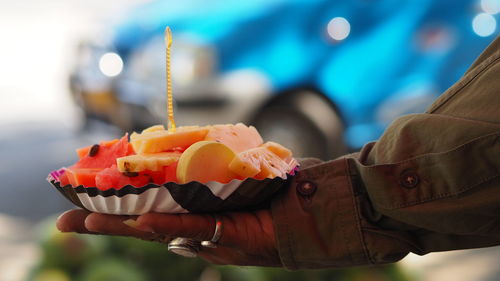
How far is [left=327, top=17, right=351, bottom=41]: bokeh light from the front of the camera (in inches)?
139

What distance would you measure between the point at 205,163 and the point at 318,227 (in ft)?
0.83

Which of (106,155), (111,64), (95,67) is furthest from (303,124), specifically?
(106,155)

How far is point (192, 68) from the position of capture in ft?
11.3

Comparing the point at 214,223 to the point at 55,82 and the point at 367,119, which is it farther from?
the point at 55,82

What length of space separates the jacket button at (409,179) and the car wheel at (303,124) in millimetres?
2392

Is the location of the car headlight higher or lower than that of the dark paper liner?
higher

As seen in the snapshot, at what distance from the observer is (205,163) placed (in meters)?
1.10

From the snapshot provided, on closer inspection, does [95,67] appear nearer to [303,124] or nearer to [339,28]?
[303,124]

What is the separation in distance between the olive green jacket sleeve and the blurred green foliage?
862 millimetres

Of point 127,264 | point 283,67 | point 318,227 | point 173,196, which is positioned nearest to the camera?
point 173,196

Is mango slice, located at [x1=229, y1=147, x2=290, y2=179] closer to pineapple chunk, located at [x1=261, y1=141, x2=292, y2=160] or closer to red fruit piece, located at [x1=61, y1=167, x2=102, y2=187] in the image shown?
pineapple chunk, located at [x1=261, y1=141, x2=292, y2=160]

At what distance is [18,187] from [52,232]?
237 cm

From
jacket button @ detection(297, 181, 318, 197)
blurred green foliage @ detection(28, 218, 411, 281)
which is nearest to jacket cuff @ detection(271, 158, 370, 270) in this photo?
jacket button @ detection(297, 181, 318, 197)

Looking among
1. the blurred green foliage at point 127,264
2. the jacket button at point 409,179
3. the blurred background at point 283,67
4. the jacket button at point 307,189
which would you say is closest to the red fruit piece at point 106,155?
the jacket button at point 307,189
